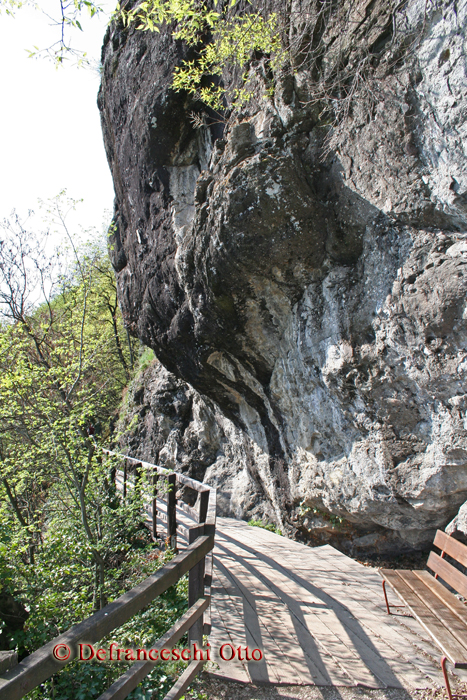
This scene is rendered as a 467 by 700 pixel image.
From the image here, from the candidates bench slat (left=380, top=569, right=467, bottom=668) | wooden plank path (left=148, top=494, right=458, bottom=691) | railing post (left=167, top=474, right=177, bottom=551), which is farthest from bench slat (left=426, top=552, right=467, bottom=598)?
railing post (left=167, top=474, right=177, bottom=551)

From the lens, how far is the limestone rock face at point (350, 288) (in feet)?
11.6

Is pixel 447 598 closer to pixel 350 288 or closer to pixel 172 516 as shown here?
pixel 350 288

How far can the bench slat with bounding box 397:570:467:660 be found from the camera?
2582 mm

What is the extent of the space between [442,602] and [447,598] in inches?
2.7

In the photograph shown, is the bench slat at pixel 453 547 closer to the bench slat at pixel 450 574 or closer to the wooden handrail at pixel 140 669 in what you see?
the bench slat at pixel 450 574

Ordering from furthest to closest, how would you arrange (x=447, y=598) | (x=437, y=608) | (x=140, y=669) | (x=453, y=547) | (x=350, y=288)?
(x=350, y=288) → (x=453, y=547) → (x=447, y=598) → (x=437, y=608) → (x=140, y=669)

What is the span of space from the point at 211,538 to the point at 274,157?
436 centimetres

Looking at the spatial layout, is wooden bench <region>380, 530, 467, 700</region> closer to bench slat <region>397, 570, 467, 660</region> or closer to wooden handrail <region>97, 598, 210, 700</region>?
bench slat <region>397, 570, 467, 660</region>

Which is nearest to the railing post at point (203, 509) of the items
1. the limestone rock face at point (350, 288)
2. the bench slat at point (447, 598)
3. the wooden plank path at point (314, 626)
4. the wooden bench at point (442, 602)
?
the wooden plank path at point (314, 626)

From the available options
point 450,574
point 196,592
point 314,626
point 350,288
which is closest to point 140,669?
point 196,592

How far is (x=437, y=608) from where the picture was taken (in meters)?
2.86

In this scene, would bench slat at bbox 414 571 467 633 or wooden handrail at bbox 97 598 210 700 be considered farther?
bench slat at bbox 414 571 467 633

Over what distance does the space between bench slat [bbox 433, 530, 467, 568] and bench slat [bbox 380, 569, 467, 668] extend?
455 millimetres

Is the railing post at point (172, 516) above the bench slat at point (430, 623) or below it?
below
